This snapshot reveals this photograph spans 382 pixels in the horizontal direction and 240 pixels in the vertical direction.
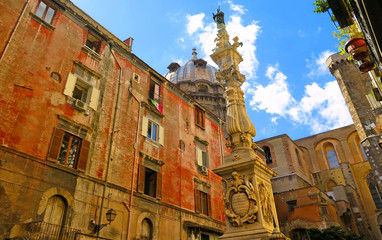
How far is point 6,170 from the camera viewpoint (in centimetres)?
1028

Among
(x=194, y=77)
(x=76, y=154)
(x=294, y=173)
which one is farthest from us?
(x=194, y=77)

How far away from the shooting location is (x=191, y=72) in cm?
5084

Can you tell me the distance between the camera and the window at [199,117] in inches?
883

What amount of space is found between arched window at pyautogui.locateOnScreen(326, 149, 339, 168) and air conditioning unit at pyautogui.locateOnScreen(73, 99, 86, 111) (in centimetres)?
3970

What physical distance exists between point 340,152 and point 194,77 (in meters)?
→ 25.8

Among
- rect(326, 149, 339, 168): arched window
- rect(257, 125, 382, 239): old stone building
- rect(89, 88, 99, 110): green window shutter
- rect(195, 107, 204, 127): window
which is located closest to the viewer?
rect(89, 88, 99, 110): green window shutter

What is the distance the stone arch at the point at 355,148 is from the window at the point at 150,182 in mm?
35153

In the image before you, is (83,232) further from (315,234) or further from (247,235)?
(315,234)

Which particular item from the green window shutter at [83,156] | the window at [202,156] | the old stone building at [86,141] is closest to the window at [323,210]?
the old stone building at [86,141]

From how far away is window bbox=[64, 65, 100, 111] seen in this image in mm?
13875

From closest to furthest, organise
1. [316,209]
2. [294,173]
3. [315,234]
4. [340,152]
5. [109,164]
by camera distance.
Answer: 1. [109,164]
2. [315,234]
3. [316,209]
4. [294,173]
5. [340,152]

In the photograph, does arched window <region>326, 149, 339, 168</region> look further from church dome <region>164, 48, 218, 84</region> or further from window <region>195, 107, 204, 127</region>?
window <region>195, 107, 204, 127</region>

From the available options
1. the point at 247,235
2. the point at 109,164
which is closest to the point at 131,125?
the point at 109,164

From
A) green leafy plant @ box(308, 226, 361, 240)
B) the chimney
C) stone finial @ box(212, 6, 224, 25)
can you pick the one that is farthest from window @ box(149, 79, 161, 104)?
green leafy plant @ box(308, 226, 361, 240)
